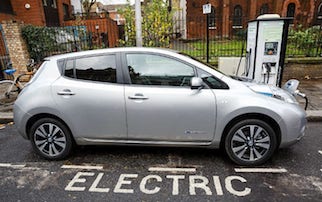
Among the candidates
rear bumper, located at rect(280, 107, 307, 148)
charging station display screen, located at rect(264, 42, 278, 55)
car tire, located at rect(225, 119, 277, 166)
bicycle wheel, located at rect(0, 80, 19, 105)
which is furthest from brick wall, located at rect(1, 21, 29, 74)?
rear bumper, located at rect(280, 107, 307, 148)

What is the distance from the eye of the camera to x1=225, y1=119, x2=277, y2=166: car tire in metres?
3.04

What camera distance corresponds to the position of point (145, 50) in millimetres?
3229

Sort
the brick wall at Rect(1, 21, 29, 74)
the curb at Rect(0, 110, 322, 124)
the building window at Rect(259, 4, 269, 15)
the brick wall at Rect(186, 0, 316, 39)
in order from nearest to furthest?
1. the curb at Rect(0, 110, 322, 124)
2. the brick wall at Rect(1, 21, 29, 74)
3. the brick wall at Rect(186, 0, 316, 39)
4. the building window at Rect(259, 4, 269, 15)

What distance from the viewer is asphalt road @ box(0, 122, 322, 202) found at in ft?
8.61

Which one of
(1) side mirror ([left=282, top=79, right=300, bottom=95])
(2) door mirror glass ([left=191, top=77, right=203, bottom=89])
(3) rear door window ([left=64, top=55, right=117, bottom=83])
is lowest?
(1) side mirror ([left=282, top=79, right=300, bottom=95])

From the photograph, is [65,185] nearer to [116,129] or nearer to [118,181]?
[118,181]

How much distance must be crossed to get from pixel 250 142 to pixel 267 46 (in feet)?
9.74

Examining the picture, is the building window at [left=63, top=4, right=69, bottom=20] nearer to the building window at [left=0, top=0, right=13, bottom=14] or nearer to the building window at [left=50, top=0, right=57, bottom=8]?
the building window at [left=50, top=0, right=57, bottom=8]

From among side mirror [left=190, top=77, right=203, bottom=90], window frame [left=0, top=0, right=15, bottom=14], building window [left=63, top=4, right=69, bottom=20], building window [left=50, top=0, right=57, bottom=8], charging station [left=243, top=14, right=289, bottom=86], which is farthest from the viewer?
building window [left=63, top=4, right=69, bottom=20]

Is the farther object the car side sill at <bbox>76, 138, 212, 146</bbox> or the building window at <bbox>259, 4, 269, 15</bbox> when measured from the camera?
the building window at <bbox>259, 4, 269, 15</bbox>

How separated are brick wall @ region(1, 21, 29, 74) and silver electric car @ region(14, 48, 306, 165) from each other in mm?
5786

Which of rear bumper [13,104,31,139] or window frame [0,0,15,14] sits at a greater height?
window frame [0,0,15,14]

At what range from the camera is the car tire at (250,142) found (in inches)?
120

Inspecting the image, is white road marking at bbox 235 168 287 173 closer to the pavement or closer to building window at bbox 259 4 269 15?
the pavement
